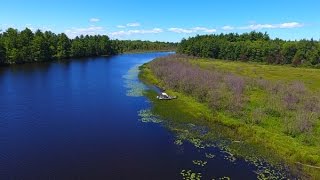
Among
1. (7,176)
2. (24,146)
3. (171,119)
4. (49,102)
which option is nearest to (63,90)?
(49,102)

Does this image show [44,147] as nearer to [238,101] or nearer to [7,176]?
[7,176]

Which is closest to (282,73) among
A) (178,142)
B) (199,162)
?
(178,142)

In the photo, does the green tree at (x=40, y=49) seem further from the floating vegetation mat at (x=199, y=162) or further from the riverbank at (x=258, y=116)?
the floating vegetation mat at (x=199, y=162)

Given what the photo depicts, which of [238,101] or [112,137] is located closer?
[112,137]

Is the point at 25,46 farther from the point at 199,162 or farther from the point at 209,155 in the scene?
the point at 199,162

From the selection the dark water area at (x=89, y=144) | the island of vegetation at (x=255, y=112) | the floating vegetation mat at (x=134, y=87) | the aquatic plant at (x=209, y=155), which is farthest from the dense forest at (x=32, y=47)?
the aquatic plant at (x=209, y=155)

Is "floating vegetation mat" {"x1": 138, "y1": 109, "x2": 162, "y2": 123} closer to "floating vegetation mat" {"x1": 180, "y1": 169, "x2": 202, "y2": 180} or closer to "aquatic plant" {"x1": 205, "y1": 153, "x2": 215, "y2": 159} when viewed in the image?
"aquatic plant" {"x1": 205, "y1": 153, "x2": 215, "y2": 159}
